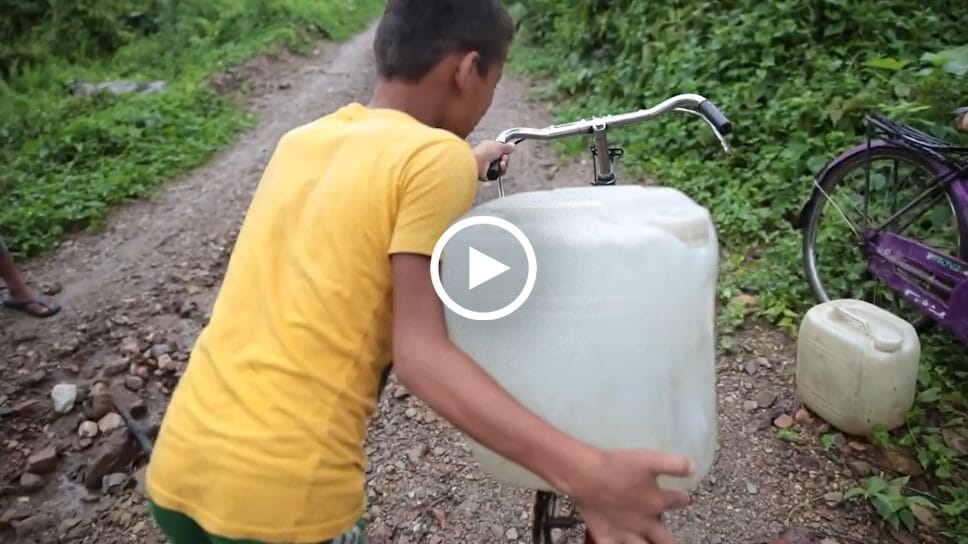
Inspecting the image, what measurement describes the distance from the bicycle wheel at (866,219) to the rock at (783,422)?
702 millimetres

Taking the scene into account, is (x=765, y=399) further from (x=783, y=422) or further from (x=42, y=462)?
(x=42, y=462)

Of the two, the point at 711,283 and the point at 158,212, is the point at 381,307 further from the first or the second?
the point at 158,212

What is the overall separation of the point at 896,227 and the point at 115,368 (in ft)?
11.9

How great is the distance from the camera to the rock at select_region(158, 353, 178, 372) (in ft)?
11.2

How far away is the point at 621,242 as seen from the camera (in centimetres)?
93

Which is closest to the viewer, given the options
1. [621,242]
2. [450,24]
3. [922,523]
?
[621,242]

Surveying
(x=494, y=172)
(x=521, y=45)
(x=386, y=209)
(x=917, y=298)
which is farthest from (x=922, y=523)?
Result: (x=521, y=45)

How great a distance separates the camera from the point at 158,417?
3.12 metres

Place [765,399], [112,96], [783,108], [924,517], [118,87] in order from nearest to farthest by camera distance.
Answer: [924,517]
[765,399]
[783,108]
[112,96]
[118,87]

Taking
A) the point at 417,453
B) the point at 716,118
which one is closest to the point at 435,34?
the point at 716,118

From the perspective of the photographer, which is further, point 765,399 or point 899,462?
point 765,399

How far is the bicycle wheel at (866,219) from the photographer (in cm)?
302

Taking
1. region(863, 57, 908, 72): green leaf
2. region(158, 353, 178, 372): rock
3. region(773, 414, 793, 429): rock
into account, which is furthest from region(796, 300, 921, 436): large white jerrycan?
region(158, 353, 178, 372): rock

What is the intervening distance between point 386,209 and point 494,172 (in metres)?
0.67
